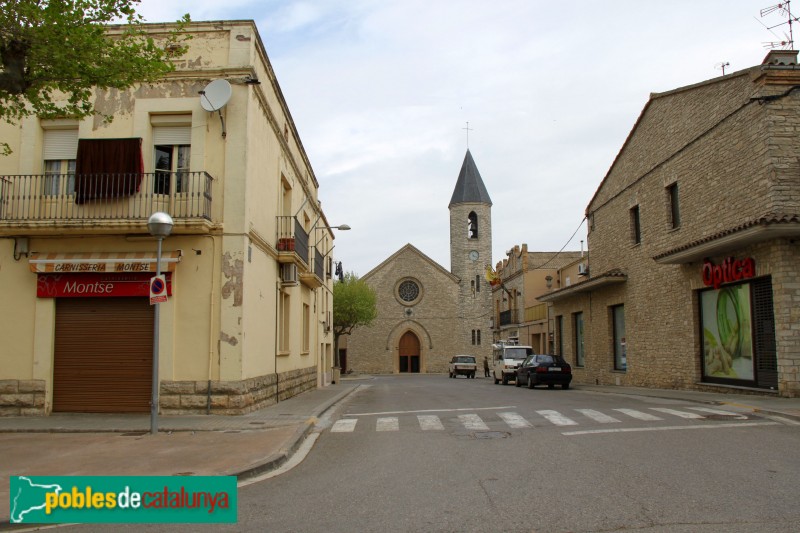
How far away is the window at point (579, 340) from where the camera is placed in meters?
29.7

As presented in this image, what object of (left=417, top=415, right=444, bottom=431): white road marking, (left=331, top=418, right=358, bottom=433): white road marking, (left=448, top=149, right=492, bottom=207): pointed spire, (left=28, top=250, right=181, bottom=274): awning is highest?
(left=448, top=149, right=492, bottom=207): pointed spire

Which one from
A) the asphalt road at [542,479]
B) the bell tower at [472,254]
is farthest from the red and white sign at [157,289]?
the bell tower at [472,254]

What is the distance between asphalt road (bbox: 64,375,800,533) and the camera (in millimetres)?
5477

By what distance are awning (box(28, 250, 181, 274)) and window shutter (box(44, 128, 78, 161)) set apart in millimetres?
2256

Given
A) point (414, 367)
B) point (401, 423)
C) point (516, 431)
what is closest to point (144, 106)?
point (401, 423)

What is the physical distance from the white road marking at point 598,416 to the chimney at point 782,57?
9772 mm

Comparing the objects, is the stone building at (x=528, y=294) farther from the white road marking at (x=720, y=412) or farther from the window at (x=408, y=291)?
the white road marking at (x=720, y=412)

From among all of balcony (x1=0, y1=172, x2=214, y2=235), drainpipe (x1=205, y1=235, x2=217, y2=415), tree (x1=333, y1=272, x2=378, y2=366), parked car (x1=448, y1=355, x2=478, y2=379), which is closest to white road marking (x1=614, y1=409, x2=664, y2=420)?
drainpipe (x1=205, y1=235, x2=217, y2=415)

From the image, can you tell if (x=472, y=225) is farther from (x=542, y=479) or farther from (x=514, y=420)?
(x=542, y=479)

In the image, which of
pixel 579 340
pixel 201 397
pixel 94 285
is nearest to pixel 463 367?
pixel 579 340

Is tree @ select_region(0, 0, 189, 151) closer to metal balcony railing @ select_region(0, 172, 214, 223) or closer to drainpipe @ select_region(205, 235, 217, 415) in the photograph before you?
metal balcony railing @ select_region(0, 172, 214, 223)

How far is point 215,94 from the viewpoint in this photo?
13.4 m

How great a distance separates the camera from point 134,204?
1341 cm

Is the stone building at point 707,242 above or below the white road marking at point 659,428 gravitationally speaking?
above
